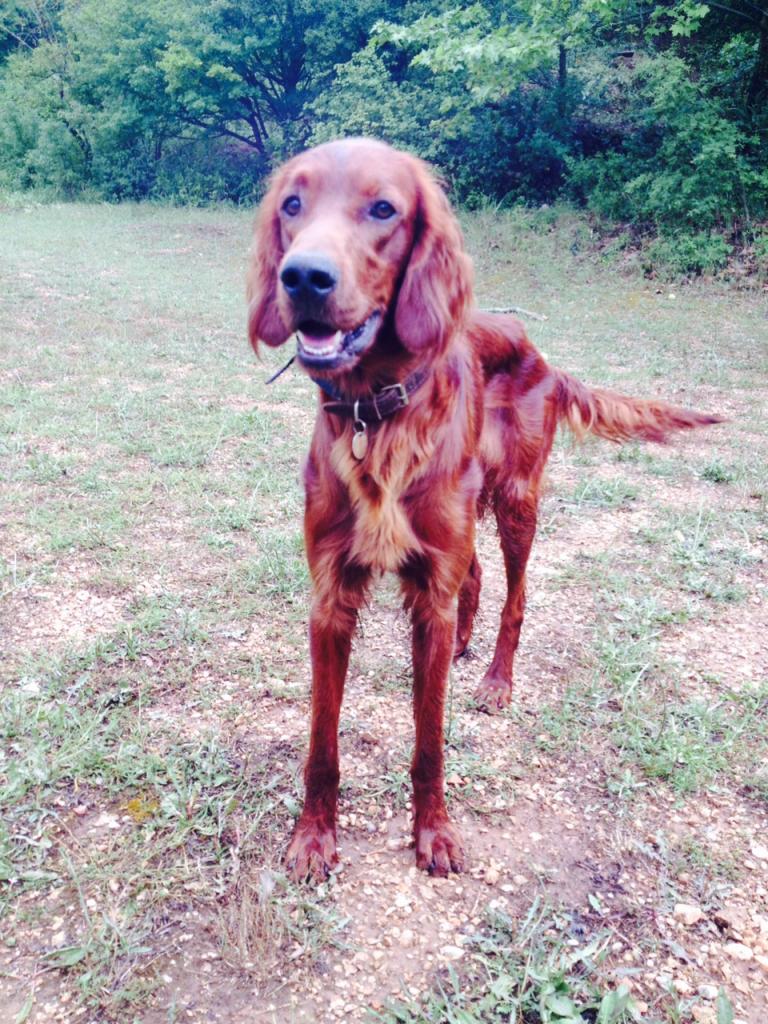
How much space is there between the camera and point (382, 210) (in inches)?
70.2

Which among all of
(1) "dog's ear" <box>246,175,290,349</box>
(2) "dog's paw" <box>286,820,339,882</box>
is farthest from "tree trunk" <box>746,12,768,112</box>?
(2) "dog's paw" <box>286,820,339,882</box>

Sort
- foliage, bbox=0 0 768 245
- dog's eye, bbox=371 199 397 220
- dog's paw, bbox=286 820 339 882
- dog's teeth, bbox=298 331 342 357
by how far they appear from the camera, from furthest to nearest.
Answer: foliage, bbox=0 0 768 245, dog's paw, bbox=286 820 339 882, dog's eye, bbox=371 199 397 220, dog's teeth, bbox=298 331 342 357

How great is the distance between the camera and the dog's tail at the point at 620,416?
9.61 ft

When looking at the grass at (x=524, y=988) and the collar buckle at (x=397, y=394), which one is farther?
the collar buckle at (x=397, y=394)

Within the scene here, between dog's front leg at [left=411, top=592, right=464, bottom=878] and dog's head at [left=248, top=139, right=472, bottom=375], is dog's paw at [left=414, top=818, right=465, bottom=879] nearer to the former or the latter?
dog's front leg at [left=411, top=592, right=464, bottom=878]

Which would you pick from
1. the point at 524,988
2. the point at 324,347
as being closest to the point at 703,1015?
the point at 524,988

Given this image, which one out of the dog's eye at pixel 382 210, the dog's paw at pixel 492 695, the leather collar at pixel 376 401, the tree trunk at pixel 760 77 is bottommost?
the dog's paw at pixel 492 695


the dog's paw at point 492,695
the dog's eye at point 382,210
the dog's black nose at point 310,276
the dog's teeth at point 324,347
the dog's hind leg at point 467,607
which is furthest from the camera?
the dog's hind leg at point 467,607

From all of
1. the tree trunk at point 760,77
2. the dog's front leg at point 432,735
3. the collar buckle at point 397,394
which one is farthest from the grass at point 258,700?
the tree trunk at point 760,77

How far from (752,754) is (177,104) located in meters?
22.9

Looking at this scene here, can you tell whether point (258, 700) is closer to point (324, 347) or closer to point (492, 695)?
point (492, 695)

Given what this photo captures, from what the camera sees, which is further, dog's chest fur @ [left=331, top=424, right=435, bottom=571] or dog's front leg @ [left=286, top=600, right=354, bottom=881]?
dog's front leg @ [left=286, top=600, right=354, bottom=881]

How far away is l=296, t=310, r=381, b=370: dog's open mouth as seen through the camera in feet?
5.49

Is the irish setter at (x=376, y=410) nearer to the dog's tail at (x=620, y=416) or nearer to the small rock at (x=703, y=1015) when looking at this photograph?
the small rock at (x=703, y=1015)
